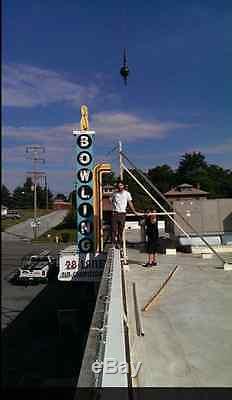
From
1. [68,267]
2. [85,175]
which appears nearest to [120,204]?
[68,267]

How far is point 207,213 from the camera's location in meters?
18.2

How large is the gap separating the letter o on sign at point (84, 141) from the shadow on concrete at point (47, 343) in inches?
163

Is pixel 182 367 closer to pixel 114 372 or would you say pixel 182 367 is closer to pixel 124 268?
pixel 114 372

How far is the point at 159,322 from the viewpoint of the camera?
487 centimetres

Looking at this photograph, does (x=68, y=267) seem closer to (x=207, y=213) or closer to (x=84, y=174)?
(x=84, y=174)

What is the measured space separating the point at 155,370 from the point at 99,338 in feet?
2.47

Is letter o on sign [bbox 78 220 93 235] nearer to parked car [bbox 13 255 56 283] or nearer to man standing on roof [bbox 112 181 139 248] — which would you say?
man standing on roof [bbox 112 181 139 248]

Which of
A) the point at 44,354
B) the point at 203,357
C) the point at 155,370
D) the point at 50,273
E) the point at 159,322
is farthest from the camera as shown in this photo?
the point at 50,273

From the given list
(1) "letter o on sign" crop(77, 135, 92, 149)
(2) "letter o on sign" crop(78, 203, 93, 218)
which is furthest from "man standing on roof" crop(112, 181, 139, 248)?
(1) "letter o on sign" crop(77, 135, 92, 149)

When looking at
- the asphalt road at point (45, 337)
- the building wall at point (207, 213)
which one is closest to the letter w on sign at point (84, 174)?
the asphalt road at point (45, 337)

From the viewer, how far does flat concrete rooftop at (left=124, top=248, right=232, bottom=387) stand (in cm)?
350

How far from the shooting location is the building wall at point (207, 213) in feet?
59.4

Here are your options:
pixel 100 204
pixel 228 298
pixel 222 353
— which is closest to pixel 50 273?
pixel 100 204

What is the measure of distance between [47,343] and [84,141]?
704cm
